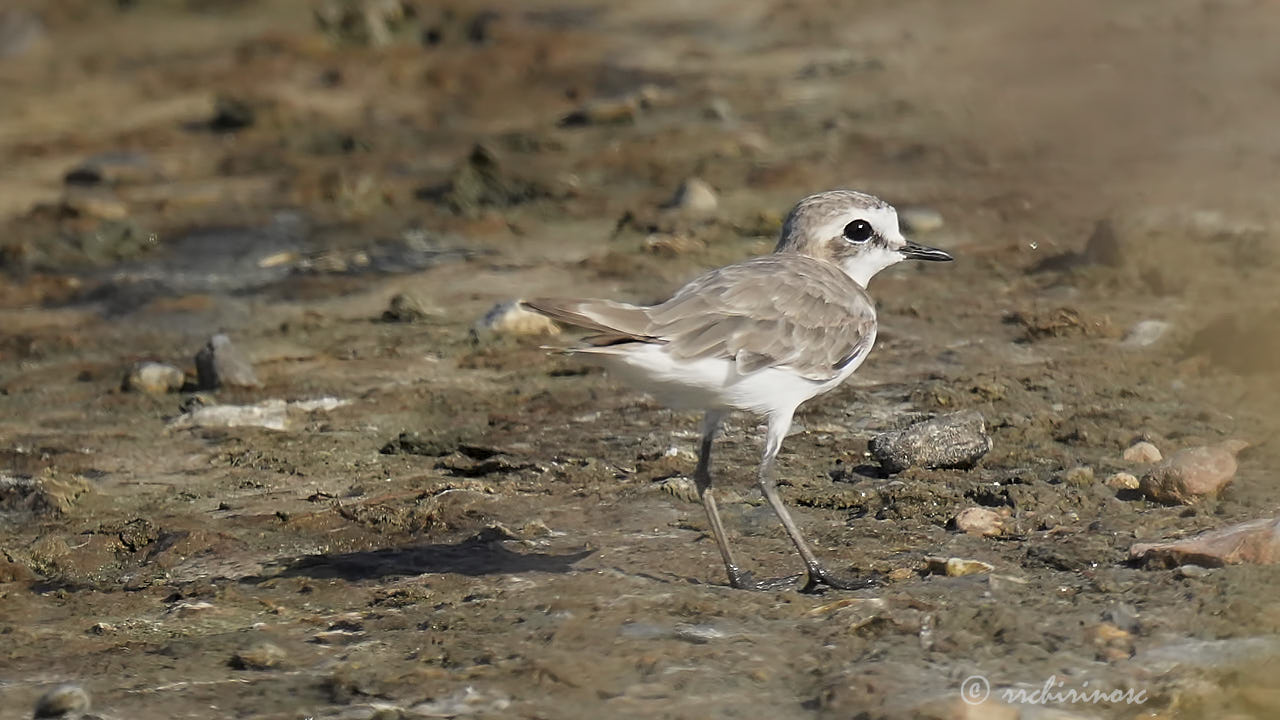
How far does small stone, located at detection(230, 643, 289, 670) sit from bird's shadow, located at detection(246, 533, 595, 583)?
0.72 m

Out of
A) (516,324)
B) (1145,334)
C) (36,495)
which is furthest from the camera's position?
(516,324)

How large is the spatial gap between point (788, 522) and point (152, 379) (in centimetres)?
386

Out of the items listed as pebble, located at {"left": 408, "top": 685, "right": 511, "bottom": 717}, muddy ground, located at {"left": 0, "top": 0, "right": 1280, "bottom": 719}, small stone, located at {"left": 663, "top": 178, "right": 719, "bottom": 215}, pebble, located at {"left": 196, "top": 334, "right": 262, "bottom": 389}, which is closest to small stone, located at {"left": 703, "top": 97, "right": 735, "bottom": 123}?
muddy ground, located at {"left": 0, "top": 0, "right": 1280, "bottom": 719}

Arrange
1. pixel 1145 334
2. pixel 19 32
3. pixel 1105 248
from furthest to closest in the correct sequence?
pixel 19 32, pixel 1105 248, pixel 1145 334

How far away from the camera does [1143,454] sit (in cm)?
666

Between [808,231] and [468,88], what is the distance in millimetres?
8522

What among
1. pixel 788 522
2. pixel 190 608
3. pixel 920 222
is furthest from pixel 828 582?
pixel 920 222

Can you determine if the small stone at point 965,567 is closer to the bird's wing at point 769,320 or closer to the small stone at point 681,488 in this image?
the bird's wing at point 769,320

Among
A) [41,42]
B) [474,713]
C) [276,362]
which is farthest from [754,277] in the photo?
[41,42]

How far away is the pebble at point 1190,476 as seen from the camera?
6152mm

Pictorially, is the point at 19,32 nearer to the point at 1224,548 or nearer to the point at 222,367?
the point at 222,367

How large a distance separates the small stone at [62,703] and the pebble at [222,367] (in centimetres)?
341

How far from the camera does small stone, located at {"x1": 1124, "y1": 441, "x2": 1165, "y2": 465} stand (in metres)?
6.64

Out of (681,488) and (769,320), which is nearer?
(769,320)
